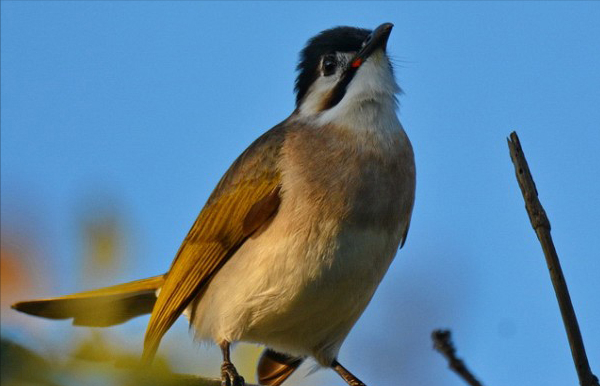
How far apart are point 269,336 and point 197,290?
647mm

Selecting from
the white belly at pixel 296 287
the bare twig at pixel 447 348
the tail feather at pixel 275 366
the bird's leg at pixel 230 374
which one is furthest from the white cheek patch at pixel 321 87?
the bare twig at pixel 447 348

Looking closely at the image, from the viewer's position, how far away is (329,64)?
251 inches

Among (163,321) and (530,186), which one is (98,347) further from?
(163,321)

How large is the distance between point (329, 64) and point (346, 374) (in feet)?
7.86

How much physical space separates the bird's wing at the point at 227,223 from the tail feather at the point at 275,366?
755 mm

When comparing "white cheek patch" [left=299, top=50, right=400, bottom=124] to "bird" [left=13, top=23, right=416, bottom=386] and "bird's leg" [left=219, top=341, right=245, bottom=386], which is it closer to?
"bird" [left=13, top=23, right=416, bottom=386]

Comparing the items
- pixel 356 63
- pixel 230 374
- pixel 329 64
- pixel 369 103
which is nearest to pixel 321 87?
pixel 329 64

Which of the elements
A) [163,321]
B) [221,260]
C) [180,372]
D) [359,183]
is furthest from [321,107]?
[180,372]

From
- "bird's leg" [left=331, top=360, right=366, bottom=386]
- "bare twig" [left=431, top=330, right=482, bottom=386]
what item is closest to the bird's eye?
"bird's leg" [left=331, top=360, right=366, bottom=386]

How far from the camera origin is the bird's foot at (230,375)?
5.01m

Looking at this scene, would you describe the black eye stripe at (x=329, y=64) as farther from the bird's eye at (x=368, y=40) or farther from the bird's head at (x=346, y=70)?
the bird's eye at (x=368, y=40)

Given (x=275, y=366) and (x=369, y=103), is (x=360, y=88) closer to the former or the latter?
(x=369, y=103)

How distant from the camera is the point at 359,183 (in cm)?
Answer: 558

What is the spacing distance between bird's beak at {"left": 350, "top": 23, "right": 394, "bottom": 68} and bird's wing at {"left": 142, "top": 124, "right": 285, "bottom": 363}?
0.78 m
